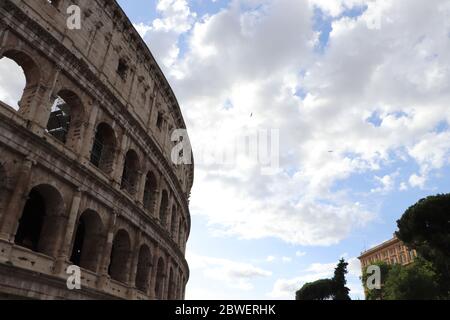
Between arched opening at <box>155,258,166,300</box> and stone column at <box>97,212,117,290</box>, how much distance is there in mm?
6357

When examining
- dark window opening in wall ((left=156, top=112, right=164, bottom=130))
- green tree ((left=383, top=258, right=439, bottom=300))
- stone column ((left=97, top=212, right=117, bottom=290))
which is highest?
dark window opening in wall ((left=156, top=112, right=164, bottom=130))

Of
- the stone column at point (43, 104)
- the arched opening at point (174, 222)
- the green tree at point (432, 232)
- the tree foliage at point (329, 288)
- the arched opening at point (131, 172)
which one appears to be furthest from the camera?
the tree foliage at point (329, 288)

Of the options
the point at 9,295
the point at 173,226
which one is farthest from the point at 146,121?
the point at 9,295

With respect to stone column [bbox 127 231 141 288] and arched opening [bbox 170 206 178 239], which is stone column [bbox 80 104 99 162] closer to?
stone column [bbox 127 231 141 288]

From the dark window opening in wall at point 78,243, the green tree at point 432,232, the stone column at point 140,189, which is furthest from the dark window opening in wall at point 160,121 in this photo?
the green tree at point 432,232

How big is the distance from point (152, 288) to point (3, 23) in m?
14.0

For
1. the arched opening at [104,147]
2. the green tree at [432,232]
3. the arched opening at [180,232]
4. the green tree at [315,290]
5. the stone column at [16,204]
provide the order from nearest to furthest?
the stone column at [16,204] < the arched opening at [104,147] < the arched opening at [180,232] < the green tree at [432,232] < the green tree at [315,290]

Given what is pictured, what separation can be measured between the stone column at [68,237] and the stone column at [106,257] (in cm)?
188

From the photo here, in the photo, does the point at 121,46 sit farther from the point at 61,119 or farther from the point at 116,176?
the point at 116,176

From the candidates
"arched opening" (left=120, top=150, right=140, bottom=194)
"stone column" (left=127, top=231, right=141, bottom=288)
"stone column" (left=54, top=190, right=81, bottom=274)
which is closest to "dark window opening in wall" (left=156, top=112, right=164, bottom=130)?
"arched opening" (left=120, top=150, right=140, bottom=194)

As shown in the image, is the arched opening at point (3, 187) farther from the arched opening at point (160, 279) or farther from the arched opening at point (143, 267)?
the arched opening at point (160, 279)

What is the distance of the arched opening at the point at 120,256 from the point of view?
1673 centimetres

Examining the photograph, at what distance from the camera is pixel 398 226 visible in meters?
32.6

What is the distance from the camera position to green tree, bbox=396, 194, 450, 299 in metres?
27.8
